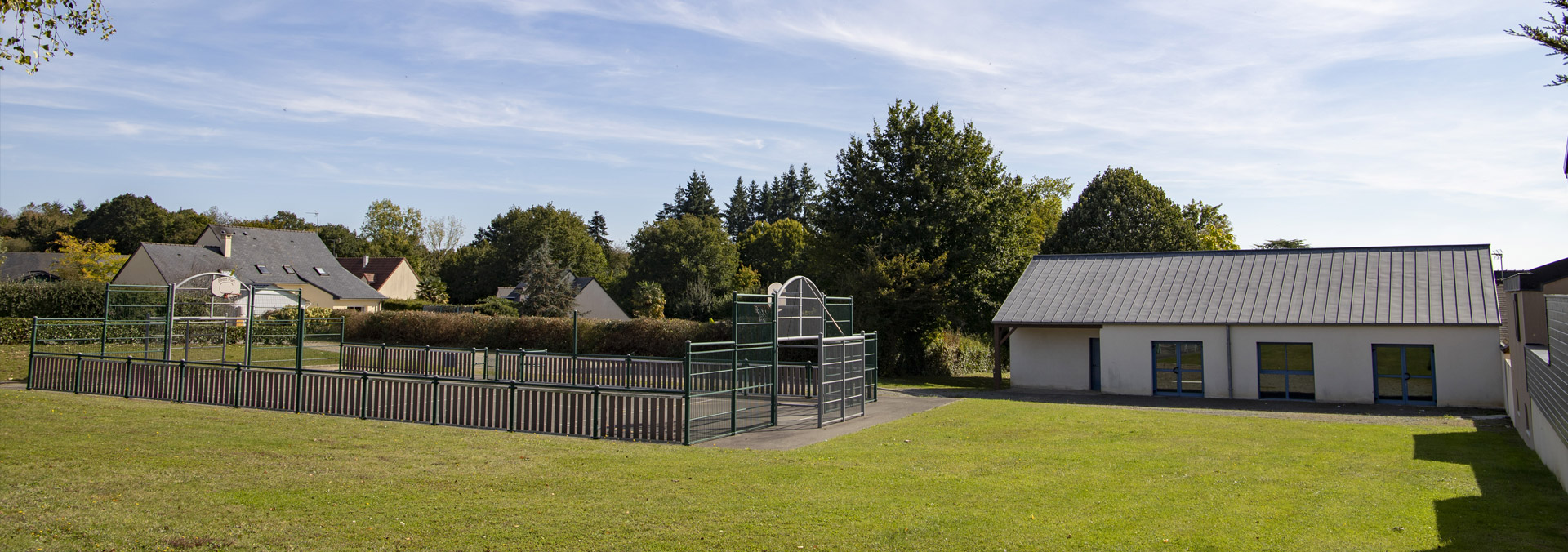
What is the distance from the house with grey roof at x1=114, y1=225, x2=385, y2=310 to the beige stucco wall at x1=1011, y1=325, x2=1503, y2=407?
42373 millimetres

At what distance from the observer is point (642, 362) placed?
83.5 ft

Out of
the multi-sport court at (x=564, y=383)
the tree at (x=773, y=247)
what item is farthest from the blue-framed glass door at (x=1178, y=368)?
the tree at (x=773, y=247)

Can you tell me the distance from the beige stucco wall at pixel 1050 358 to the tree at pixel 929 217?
16.3 ft

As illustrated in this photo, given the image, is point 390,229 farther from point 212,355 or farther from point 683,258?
point 212,355

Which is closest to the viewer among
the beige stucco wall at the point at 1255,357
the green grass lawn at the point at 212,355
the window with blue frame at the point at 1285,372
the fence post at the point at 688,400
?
the fence post at the point at 688,400

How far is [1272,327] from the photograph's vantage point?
24266mm

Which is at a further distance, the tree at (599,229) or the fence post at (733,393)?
the tree at (599,229)

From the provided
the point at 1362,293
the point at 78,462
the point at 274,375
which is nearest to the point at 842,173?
the point at 1362,293

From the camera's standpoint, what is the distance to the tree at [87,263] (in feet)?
174

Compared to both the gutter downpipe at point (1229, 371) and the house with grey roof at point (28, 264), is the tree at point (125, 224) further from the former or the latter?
the gutter downpipe at point (1229, 371)

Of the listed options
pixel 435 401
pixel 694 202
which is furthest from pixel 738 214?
pixel 435 401

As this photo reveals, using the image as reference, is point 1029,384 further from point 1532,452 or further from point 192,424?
point 192,424

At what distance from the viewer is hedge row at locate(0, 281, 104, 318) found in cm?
3381

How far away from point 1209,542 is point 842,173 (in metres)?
30.8
